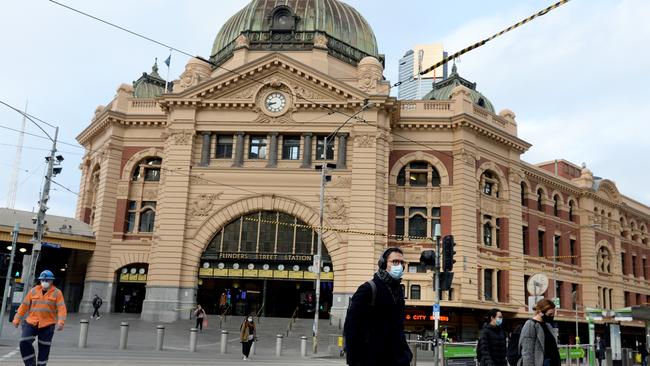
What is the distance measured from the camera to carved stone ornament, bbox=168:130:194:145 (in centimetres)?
4241

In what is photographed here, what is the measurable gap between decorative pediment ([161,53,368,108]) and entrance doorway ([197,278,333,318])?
12514 mm

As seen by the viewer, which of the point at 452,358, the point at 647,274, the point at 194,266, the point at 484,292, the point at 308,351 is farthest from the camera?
the point at 647,274

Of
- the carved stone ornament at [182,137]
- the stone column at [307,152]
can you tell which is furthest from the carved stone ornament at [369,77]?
the carved stone ornament at [182,137]

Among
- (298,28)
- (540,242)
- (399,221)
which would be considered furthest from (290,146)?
(540,242)

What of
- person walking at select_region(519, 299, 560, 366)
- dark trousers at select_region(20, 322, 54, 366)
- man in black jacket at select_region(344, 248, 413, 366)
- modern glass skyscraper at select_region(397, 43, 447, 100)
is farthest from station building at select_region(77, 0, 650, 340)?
man in black jacket at select_region(344, 248, 413, 366)

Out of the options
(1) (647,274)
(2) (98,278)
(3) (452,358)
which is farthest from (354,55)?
(1) (647,274)

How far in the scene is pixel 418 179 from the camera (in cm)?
4422

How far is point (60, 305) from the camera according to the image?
1121 cm

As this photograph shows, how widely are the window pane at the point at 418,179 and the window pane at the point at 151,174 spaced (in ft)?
63.2

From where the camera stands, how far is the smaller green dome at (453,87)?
50.2 metres

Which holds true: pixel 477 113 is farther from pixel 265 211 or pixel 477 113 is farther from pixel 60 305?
pixel 60 305

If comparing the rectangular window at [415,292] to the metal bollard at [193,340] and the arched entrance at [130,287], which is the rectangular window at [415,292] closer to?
the arched entrance at [130,287]

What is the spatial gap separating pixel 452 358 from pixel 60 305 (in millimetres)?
13950

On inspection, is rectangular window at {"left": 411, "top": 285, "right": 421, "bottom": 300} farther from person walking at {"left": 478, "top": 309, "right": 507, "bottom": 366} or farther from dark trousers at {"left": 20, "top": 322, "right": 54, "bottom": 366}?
dark trousers at {"left": 20, "top": 322, "right": 54, "bottom": 366}
